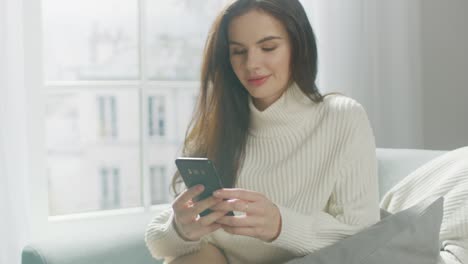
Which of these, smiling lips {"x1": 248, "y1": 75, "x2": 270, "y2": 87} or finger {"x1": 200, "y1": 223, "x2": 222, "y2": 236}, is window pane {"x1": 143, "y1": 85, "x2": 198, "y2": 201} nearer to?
smiling lips {"x1": 248, "y1": 75, "x2": 270, "y2": 87}

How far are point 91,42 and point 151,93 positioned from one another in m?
0.33

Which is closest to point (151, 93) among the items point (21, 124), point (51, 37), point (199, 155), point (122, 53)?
point (122, 53)

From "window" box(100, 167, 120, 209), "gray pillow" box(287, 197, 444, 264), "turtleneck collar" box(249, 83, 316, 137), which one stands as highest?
"turtleneck collar" box(249, 83, 316, 137)

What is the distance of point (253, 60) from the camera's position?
64.2 inches

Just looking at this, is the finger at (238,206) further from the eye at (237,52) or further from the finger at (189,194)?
the eye at (237,52)

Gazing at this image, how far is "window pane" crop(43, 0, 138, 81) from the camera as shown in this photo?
2904mm

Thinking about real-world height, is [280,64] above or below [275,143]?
above

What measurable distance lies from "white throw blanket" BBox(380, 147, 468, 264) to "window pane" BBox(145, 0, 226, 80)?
149 centimetres

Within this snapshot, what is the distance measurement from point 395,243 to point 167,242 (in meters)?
0.50

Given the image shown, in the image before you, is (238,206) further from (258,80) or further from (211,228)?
(258,80)

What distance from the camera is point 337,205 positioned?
5.22ft

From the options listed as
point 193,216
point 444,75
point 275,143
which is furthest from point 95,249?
point 444,75

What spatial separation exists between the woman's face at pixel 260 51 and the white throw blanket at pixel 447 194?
41cm

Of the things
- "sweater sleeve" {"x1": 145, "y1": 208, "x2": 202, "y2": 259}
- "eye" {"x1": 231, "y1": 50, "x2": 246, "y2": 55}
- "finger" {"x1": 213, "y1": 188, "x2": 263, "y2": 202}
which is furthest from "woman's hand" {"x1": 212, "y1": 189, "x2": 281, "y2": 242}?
"eye" {"x1": 231, "y1": 50, "x2": 246, "y2": 55}
